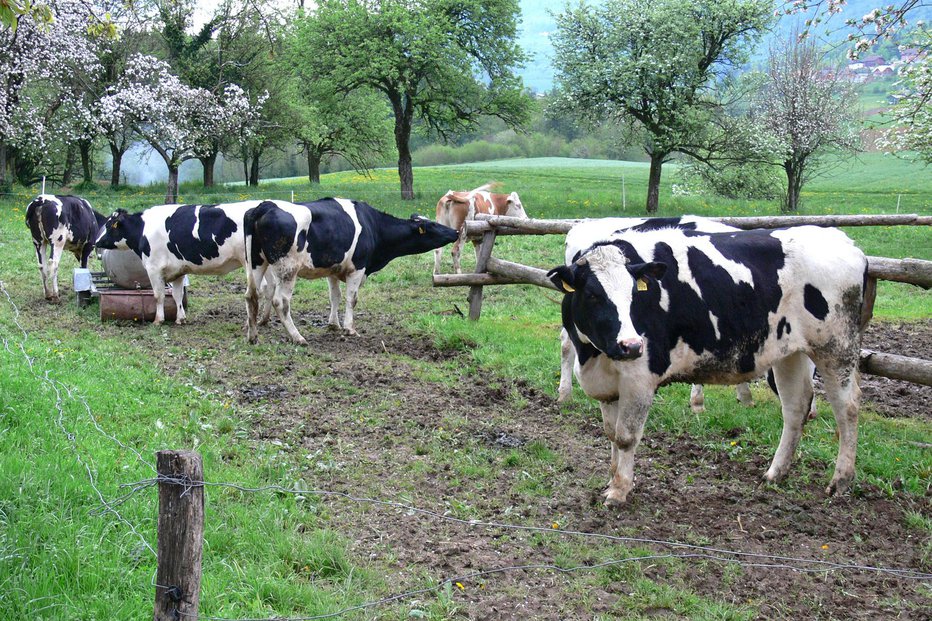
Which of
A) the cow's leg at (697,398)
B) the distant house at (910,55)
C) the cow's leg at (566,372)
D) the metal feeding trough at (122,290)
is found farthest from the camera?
the metal feeding trough at (122,290)

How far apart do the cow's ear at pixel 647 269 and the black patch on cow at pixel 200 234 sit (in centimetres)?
788

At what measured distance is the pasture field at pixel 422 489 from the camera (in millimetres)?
4445

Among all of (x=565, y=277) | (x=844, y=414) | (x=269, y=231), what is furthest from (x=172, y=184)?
(x=844, y=414)

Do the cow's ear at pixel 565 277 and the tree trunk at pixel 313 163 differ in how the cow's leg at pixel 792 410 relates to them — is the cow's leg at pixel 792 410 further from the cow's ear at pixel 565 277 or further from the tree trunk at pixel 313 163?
the tree trunk at pixel 313 163

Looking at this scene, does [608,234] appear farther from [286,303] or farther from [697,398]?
[286,303]

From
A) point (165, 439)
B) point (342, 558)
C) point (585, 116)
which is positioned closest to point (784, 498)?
point (342, 558)

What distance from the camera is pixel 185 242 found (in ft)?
39.6

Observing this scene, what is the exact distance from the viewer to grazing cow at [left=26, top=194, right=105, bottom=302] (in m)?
13.4

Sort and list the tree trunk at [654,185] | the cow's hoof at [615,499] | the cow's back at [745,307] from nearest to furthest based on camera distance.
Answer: the cow's hoof at [615,499]
the cow's back at [745,307]
the tree trunk at [654,185]

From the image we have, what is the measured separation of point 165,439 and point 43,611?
2.55 metres

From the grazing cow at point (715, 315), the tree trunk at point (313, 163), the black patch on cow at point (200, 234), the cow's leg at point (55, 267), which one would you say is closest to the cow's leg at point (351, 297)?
the black patch on cow at point (200, 234)

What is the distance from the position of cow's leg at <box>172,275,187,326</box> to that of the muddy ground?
122 inches

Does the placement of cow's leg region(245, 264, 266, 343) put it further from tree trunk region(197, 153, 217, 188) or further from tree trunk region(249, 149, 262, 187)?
tree trunk region(249, 149, 262, 187)

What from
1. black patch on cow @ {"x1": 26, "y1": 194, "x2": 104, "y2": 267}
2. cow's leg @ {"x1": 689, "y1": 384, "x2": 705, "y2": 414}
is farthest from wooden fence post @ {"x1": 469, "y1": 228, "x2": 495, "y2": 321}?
black patch on cow @ {"x1": 26, "y1": 194, "x2": 104, "y2": 267}
